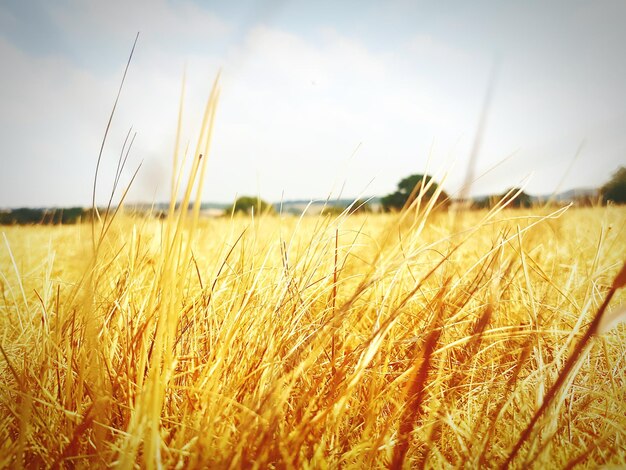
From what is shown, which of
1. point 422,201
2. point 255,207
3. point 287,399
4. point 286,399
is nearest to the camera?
point 286,399

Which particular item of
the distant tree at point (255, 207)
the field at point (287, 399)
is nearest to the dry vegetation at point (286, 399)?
the field at point (287, 399)

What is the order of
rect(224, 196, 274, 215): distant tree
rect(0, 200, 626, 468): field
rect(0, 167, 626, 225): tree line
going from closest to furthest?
1. rect(0, 200, 626, 468): field
2. rect(0, 167, 626, 225): tree line
3. rect(224, 196, 274, 215): distant tree

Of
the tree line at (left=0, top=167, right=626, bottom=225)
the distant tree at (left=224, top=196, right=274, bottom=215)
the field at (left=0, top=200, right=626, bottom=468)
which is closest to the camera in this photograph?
the field at (left=0, top=200, right=626, bottom=468)

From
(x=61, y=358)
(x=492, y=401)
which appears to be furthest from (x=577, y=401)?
(x=61, y=358)

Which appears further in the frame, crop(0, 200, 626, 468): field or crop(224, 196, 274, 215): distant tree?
crop(224, 196, 274, 215): distant tree

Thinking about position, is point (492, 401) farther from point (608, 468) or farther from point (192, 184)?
point (192, 184)

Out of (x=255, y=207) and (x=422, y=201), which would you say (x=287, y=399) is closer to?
(x=422, y=201)

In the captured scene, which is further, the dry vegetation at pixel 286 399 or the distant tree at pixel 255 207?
the distant tree at pixel 255 207

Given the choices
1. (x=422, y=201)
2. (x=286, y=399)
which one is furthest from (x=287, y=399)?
(x=422, y=201)

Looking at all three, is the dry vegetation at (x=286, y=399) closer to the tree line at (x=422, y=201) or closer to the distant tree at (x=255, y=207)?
the tree line at (x=422, y=201)

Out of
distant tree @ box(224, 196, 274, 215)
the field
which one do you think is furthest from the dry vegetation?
distant tree @ box(224, 196, 274, 215)

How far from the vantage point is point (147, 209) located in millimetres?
872

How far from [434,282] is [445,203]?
23.7 inches

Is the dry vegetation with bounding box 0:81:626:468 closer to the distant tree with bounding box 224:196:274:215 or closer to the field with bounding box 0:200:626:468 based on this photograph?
the field with bounding box 0:200:626:468
